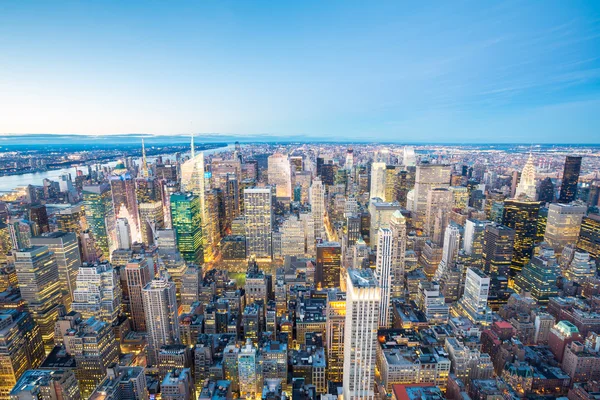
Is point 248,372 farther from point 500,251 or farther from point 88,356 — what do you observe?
point 500,251

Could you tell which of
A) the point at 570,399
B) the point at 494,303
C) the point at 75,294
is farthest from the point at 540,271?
the point at 75,294

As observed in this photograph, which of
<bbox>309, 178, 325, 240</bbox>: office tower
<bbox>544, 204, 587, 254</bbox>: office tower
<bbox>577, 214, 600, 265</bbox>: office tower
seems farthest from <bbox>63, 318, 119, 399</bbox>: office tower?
<bbox>577, 214, 600, 265</bbox>: office tower

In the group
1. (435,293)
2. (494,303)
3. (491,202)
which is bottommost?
(494,303)

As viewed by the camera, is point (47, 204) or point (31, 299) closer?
point (31, 299)

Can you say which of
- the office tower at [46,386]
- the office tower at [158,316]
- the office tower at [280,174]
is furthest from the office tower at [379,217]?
the office tower at [46,386]

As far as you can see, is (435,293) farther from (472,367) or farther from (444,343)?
(472,367)

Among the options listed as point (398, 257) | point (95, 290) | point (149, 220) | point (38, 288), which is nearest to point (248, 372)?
point (95, 290)

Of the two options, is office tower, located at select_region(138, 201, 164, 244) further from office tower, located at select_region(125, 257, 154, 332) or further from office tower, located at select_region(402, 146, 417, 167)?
office tower, located at select_region(402, 146, 417, 167)

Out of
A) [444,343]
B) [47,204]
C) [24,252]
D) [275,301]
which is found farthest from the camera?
[47,204]
